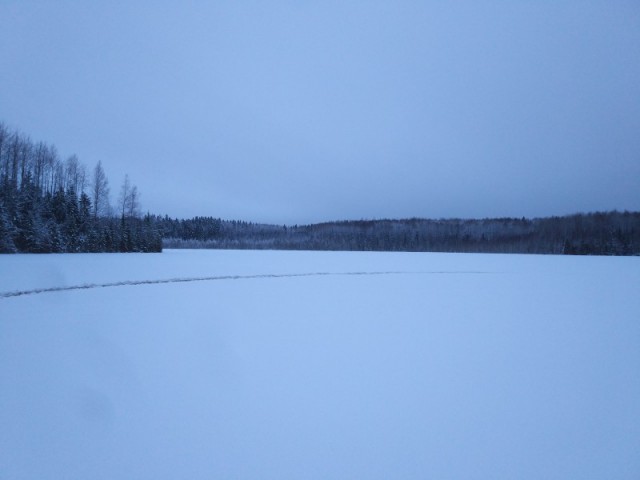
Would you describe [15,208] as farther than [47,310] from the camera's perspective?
Yes

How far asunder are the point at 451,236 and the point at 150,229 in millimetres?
44192

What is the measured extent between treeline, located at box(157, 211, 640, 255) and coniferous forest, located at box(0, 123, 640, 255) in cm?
11

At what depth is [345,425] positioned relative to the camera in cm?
276

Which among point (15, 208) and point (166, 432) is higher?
point (15, 208)

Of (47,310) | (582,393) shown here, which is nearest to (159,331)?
(47,310)

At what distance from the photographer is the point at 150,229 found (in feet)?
99.1

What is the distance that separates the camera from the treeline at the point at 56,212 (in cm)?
2000

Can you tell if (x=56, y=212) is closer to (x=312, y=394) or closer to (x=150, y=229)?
(x=150, y=229)

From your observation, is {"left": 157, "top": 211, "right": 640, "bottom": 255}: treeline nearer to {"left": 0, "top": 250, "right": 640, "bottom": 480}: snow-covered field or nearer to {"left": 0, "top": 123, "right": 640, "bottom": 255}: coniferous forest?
{"left": 0, "top": 123, "right": 640, "bottom": 255}: coniferous forest

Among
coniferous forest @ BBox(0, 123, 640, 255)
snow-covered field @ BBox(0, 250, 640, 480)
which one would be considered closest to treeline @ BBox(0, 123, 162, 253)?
coniferous forest @ BBox(0, 123, 640, 255)

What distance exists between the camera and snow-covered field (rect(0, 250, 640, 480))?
231cm

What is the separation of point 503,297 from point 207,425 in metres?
8.87

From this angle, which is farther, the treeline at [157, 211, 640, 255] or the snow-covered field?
the treeline at [157, 211, 640, 255]

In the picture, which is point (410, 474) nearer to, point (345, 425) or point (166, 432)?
point (345, 425)
